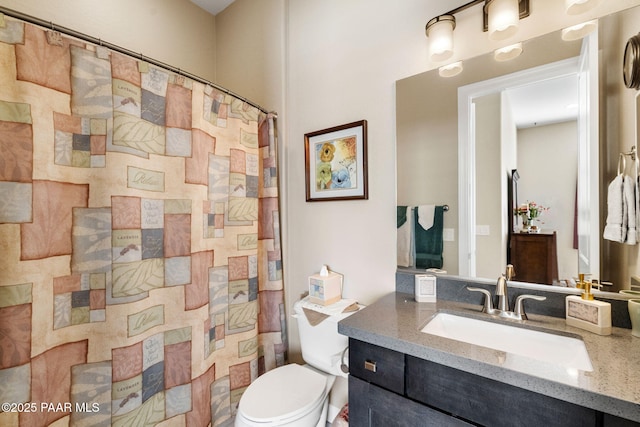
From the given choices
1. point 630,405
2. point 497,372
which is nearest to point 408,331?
point 497,372

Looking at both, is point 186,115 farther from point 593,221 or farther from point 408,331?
point 593,221

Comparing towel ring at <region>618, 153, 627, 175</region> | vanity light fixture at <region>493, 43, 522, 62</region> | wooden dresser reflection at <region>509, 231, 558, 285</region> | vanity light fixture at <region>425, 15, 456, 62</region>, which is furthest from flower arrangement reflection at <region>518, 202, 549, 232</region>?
vanity light fixture at <region>425, 15, 456, 62</region>

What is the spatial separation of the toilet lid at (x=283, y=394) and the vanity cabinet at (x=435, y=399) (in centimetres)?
33

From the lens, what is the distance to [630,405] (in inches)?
23.4

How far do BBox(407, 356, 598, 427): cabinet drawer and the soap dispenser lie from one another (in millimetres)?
398

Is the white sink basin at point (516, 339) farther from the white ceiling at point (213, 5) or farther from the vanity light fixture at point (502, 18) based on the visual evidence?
the white ceiling at point (213, 5)

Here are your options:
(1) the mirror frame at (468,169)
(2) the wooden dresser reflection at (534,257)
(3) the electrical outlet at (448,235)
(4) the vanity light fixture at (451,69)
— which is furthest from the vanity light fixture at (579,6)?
(3) the electrical outlet at (448,235)

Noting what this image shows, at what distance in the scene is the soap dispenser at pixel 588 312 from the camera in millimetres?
908

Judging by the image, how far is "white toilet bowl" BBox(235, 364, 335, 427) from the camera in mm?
1184

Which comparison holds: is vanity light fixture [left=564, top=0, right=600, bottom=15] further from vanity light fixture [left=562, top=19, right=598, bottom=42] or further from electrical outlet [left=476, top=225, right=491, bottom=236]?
electrical outlet [left=476, top=225, right=491, bottom=236]

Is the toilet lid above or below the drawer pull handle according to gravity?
below

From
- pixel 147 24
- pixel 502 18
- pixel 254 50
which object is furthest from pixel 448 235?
pixel 147 24

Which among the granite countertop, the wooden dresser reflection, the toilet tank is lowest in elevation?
the toilet tank

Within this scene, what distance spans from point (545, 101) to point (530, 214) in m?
0.47
